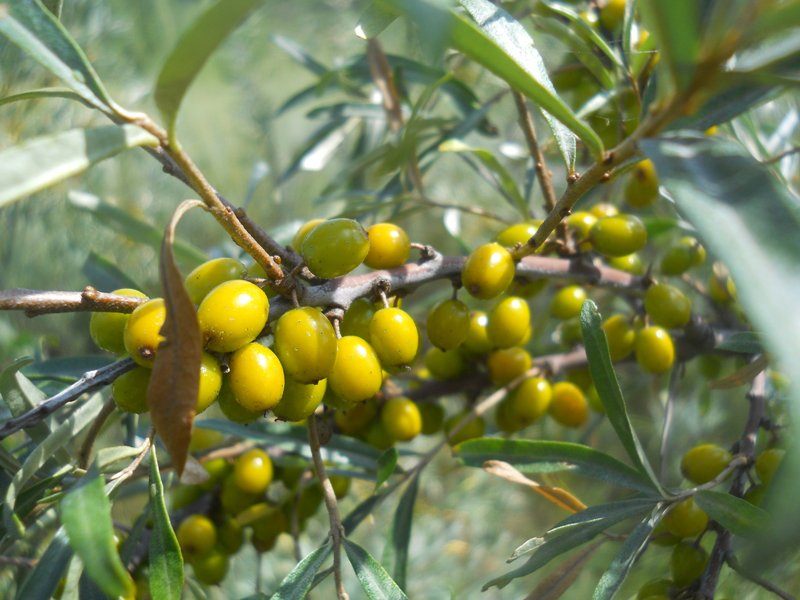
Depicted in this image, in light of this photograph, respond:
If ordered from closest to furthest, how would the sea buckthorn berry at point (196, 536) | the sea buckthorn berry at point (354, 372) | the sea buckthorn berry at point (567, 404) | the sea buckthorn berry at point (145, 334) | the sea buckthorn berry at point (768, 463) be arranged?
1. the sea buckthorn berry at point (145, 334)
2. the sea buckthorn berry at point (354, 372)
3. the sea buckthorn berry at point (768, 463)
4. the sea buckthorn berry at point (196, 536)
5. the sea buckthorn berry at point (567, 404)

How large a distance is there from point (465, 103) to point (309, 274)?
60 centimetres

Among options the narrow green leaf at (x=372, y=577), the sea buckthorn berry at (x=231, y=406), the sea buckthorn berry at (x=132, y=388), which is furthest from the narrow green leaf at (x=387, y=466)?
the sea buckthorn berry at (x=132, y=388)

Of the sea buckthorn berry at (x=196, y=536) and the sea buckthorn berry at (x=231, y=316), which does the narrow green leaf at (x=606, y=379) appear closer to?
the sea buckthorn berry at (x=231, y=316)

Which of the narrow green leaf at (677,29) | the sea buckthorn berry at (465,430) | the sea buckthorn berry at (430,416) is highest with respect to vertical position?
the narrow green leaf at (677,29)

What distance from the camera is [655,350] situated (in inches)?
38.5

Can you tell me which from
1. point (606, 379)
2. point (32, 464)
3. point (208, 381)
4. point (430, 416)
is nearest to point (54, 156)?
point (208, 381)

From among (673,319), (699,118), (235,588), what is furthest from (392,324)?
(235,588)

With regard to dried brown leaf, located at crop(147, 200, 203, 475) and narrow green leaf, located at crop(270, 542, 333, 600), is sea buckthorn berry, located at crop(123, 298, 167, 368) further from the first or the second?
narrow green leaf, located at crop(270, 542, 333, 600)

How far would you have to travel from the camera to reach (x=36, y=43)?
0.52 metres

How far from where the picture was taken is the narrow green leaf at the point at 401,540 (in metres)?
0.90

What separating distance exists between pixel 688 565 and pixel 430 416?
1.42 ft

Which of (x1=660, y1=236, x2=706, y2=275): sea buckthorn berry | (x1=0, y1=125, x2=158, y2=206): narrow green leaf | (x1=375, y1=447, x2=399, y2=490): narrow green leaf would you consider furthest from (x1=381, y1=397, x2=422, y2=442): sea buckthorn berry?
(x1=0, y1=125, x2=158, y2=206): narrow green leaf

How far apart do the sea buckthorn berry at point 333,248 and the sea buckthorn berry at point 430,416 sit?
1.52ft

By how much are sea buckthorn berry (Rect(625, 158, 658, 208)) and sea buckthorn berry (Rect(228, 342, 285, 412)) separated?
692 mm
